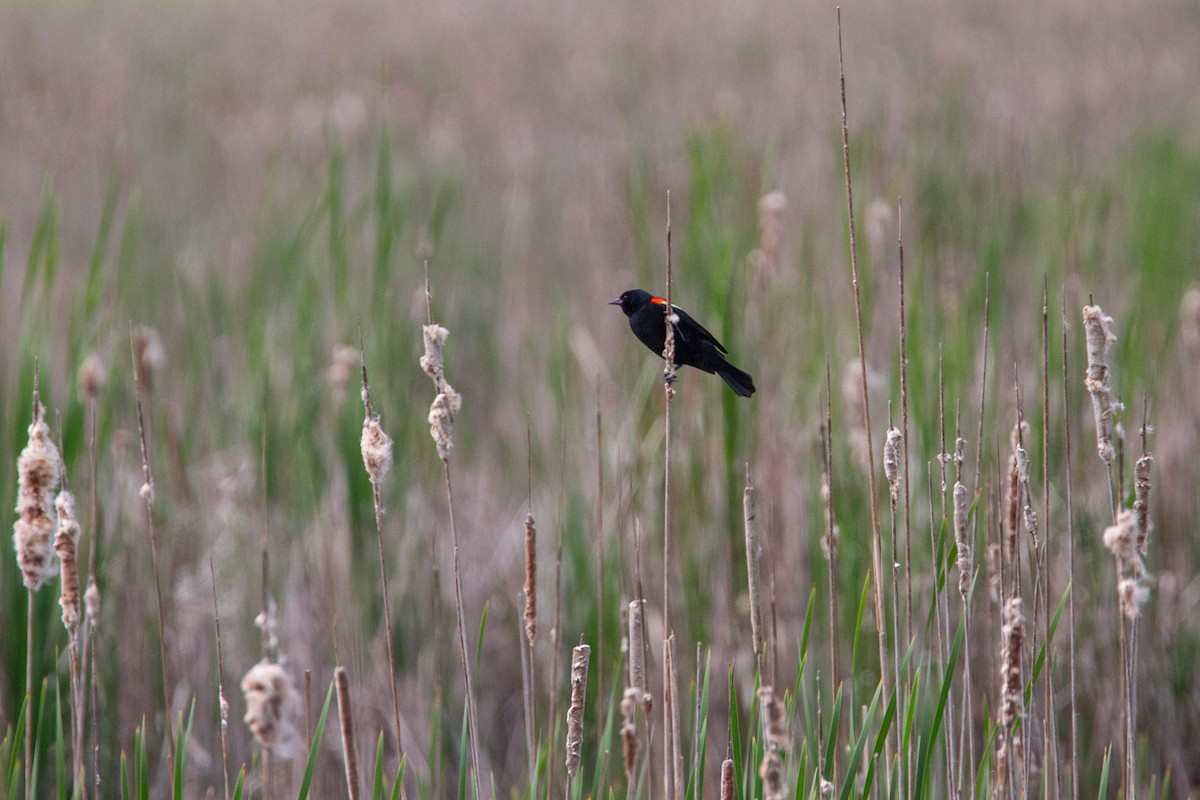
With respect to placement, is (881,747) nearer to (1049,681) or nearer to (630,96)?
(1049,681)

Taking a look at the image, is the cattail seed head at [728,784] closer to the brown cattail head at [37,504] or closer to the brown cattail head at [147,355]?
the brown cattail head at [37,504]

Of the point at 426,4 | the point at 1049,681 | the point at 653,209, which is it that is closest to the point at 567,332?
the point at 653,209

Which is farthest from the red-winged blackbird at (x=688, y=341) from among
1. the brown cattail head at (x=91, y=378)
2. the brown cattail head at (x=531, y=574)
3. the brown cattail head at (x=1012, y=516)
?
the brown cattail head at (x=91, y=378)

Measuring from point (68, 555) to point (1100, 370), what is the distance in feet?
4.27

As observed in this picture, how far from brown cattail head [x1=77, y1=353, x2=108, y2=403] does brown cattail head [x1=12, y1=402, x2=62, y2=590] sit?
3.22 ft

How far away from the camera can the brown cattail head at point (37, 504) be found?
1.44 m

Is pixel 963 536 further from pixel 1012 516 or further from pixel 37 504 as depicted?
pixel 37 504

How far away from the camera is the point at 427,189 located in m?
4.63

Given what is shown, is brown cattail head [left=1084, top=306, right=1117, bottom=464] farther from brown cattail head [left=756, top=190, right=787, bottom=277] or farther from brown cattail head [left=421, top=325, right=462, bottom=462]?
brown cattail head [left=756, top=190, right=787, bottom=277]

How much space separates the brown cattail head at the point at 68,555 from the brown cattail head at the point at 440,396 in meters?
0.48

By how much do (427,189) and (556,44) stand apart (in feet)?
Result: 16.0

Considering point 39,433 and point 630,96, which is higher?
point 630,96

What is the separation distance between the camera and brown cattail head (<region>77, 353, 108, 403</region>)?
7.90 ft

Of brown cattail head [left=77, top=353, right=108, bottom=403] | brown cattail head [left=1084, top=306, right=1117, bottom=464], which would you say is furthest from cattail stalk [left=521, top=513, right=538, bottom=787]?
brown cattail head [left=77, top=353, right=108, bottom=403]
